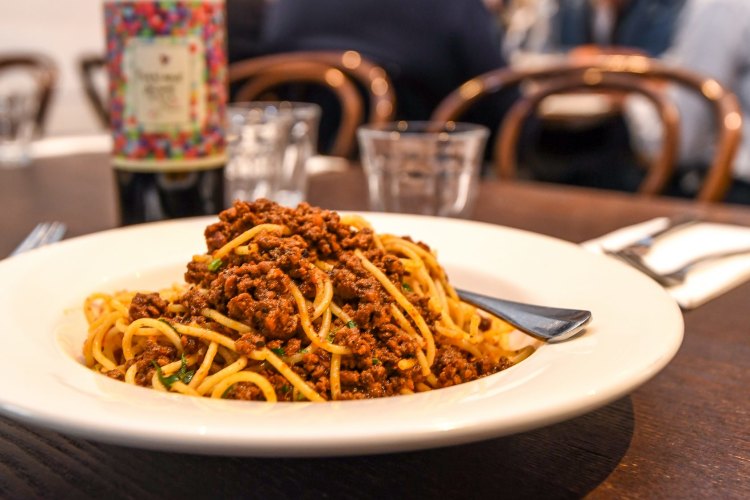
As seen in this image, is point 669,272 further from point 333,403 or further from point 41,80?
point 41,80

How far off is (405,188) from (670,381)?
0.68 m

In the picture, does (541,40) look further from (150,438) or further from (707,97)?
(150,438)

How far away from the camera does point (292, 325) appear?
2.22 feet

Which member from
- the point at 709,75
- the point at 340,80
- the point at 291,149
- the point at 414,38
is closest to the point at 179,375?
the point at 291,149

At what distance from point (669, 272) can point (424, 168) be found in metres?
0.46

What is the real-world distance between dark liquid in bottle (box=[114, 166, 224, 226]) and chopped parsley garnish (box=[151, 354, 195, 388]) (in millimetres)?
551

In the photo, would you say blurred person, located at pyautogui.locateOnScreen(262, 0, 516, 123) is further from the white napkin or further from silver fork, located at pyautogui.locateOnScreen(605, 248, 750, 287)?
silver fork, located at pyautogui.locateOnScreen(605, 248, 750, 287)

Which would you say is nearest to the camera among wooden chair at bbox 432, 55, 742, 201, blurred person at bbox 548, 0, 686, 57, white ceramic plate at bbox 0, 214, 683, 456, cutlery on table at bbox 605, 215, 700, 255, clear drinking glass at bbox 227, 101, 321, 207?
white ceramic plate at bbox 0, 214, 683, 456

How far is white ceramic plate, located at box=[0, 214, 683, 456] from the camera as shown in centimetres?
46

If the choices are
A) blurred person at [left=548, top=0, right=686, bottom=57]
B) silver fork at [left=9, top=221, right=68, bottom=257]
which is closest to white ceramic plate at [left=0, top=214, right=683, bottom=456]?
silver fork at [left=9, top=221, right=68, bottom=257]

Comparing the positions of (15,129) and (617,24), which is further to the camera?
(617,24)

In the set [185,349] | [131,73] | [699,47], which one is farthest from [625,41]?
[185,349]

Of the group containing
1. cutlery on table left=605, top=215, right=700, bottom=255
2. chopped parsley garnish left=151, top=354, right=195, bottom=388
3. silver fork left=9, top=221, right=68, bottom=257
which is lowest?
silver fork left=9, top=221, right=68, bottom=257

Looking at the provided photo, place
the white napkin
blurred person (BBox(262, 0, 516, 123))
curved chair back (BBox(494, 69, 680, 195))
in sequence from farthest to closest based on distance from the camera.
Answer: blurred person (BBox(262, 0, 516, 123)) < curved chair back (BBox(494, 69, 680, 195)) < the white napkin
